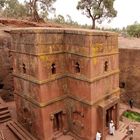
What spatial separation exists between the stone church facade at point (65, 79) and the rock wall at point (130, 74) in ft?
19.0

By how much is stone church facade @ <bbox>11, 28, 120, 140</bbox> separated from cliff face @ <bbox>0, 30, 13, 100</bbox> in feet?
18.3

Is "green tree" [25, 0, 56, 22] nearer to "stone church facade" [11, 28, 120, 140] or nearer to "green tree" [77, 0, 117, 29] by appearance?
"green tree" [77, 0, 117, 29]

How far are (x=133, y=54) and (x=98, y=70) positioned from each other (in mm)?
7962

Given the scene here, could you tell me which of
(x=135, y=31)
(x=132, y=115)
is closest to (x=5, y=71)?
(x=132, y=115)

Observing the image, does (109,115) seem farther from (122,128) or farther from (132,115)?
(132,115)

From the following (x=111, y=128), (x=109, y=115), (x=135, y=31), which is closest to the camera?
(x=111, y=128)

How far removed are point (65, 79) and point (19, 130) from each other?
4501 millimetres

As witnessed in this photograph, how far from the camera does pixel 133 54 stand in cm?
1845

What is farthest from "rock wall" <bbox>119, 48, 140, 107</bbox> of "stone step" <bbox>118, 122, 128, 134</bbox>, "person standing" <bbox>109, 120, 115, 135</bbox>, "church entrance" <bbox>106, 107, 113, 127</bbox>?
"person standing" <bbox>109, 120, 115, 135</bbox>

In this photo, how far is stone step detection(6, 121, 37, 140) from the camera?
41.3 feet

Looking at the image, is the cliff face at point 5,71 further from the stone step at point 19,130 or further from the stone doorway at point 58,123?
the stone doorway at point 58,123

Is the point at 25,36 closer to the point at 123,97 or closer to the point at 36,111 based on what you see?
the point at 36,111

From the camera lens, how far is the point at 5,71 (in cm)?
1861

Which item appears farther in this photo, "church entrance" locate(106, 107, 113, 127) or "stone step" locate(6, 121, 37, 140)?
"church entrance" locate(106, 107, 113, 127)
